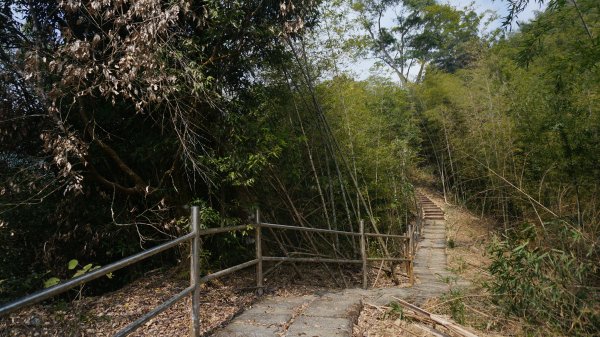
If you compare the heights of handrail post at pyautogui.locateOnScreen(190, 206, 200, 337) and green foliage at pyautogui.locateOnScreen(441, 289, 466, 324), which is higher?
handrail post at pyautogui.locateOnScreen(190, 206, 200, 337)

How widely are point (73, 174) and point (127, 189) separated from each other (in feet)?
3.37

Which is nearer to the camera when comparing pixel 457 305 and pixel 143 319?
pixel 143 319

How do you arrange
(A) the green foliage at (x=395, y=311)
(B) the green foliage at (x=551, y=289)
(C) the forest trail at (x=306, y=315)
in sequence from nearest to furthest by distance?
(C) the forest trail at (x=306, y=315)
(B) the green foliage at (x=551, y=289)
(A) the green foliage at (x=395, y=311)

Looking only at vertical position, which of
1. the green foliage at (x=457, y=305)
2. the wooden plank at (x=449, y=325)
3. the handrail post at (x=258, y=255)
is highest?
the handrail post at (x=258, y=255)

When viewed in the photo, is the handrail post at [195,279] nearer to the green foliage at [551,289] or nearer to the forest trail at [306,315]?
the forest trail at [306,315]

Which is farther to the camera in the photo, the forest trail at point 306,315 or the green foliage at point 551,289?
the green foliage at point 551,289

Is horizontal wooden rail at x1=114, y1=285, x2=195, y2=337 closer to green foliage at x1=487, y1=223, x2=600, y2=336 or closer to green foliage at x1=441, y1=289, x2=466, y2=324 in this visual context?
green foliage at x1=441, y1=289, x2=466, y2=324

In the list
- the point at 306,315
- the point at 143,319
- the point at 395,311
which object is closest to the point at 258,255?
the point at 306,315

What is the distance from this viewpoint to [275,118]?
530 centimetres

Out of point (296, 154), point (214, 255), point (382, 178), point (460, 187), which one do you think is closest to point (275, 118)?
point (296, 154)

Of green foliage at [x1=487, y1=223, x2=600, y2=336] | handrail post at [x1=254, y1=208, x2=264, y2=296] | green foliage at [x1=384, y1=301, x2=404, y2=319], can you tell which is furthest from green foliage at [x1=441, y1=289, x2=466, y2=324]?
handrail post at [x1=254, y1=208, x2=264, y2=296]

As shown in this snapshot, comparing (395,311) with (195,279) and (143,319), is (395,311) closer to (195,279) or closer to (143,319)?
(195,279)

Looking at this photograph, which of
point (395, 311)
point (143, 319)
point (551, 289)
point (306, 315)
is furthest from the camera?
point (395, 311)

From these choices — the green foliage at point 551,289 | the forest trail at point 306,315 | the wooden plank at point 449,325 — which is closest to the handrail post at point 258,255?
the forest trail at point 306,315
